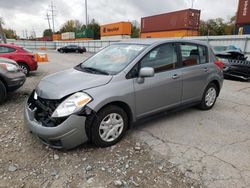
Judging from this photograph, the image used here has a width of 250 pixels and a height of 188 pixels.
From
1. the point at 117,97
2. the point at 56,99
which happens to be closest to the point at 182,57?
the point at 117,97

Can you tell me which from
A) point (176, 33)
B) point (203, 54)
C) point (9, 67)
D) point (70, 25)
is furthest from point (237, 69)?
point (70, 25)

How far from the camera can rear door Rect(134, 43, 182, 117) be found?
131 inches

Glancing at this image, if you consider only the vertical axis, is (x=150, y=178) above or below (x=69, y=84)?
below

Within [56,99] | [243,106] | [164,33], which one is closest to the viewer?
[56,99]

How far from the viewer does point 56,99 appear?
275 centimetres

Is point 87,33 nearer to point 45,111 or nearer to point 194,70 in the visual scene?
point 194,70

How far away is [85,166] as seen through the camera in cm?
265

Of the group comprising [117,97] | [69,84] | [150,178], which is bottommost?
[150,178]

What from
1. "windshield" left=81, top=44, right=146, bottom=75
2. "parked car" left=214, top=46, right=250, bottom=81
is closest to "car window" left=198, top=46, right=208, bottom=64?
"windshield" left=81, top=44, right=146, bottom=75

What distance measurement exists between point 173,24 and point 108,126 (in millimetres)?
29002

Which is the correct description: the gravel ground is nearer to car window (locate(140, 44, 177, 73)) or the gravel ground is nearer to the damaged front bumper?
the damaged front bumper

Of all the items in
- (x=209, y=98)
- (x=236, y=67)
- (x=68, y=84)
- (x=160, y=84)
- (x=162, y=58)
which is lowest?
(x=209, y=98)

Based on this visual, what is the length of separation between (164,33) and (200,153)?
3021 centimetres

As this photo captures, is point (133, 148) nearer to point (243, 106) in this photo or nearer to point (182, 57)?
point (182, 57)
